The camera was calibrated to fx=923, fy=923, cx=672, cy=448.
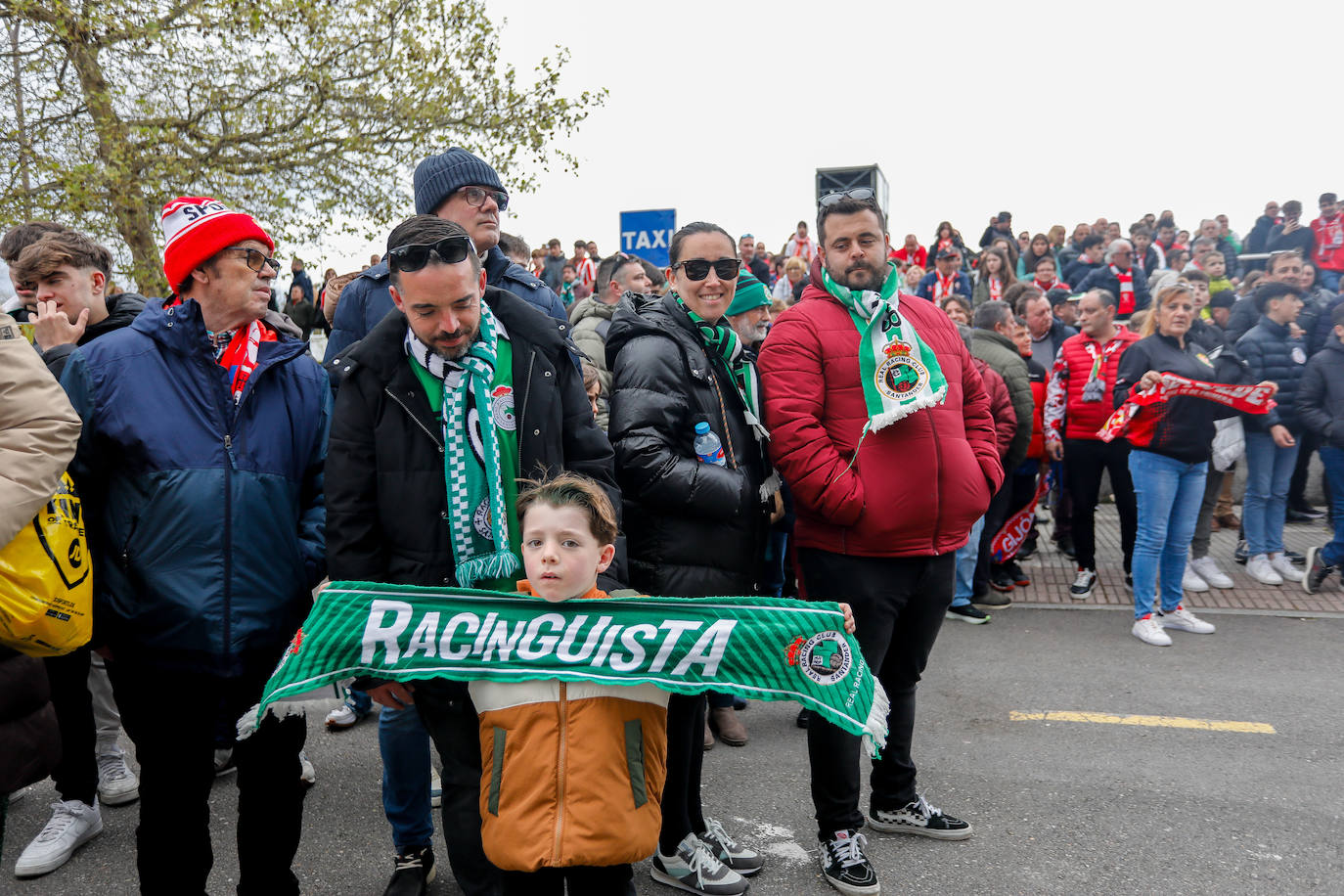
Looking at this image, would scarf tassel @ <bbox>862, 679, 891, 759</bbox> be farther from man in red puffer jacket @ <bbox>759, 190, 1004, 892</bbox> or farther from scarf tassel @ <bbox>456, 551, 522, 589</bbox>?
scarf tassel @ <bbox>456, 551, 522, 589</bbox>

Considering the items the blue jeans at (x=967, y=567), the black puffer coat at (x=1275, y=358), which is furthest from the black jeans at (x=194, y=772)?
the black puffer coat at (x=1275, y=358)

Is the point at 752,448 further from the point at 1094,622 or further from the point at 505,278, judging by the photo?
the point at 1094,622

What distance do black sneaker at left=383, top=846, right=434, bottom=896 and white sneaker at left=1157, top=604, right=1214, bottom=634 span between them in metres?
4.84

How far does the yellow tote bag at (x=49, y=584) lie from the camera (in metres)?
2.23

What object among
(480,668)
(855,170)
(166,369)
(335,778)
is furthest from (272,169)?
(480,668)

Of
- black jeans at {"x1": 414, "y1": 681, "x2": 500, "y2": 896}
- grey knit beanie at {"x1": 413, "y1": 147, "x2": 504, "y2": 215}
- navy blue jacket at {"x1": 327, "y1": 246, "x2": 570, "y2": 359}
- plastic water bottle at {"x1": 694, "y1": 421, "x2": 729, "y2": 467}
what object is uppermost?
grey knit beanie at {"x1": 413, "y1": 147, "x2": 504, "y2": 215}

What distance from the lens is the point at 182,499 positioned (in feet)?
7.79

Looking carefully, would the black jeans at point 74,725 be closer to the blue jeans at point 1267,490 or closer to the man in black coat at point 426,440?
the man in black coat at point 426,440

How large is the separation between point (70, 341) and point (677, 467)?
2.21 metres

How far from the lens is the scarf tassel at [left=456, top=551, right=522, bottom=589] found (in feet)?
8.02

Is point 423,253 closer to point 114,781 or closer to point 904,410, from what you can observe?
point 904,410

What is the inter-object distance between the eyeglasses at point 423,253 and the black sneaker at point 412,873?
195cm

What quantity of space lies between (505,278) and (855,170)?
26.1 feet

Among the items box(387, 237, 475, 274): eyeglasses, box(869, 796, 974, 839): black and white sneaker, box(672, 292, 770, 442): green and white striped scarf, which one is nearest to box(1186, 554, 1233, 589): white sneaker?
box(869, 796, 974, 839): black and white sneaker
